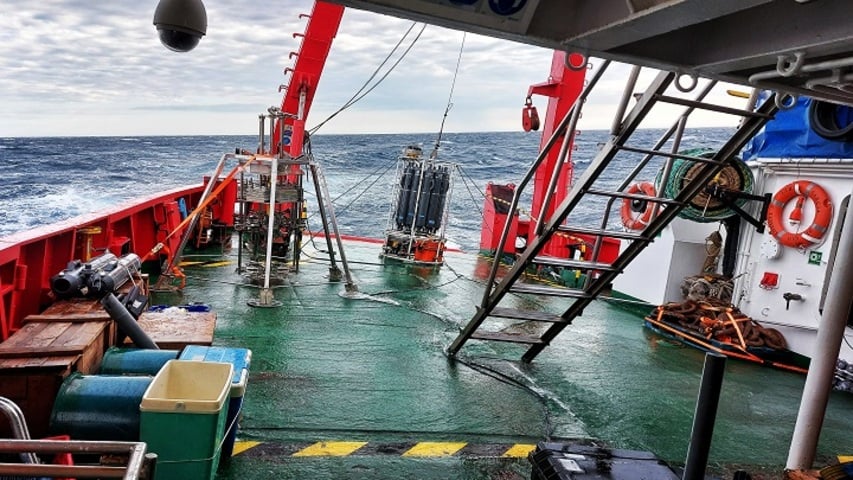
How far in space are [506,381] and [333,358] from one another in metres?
1.58

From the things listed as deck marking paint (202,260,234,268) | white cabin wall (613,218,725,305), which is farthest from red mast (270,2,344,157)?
white cabin wall (613,218,725,305)

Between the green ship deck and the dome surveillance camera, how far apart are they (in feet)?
7.59

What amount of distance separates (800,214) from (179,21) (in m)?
6.96

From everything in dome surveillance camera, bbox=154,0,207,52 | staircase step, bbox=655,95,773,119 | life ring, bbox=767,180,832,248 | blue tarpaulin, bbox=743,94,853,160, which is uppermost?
blue tarpaulin, bbox=743,94,853,160

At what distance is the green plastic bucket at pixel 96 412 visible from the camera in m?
2.94

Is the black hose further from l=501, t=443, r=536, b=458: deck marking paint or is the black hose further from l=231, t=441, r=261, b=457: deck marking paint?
l=231, t=441, r=261, b=457: deck marking paint

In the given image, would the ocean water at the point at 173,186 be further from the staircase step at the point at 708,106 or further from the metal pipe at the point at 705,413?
the metal pipe at the point at 705,413

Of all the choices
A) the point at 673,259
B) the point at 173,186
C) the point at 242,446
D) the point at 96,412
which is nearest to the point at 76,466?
the point at 96,412

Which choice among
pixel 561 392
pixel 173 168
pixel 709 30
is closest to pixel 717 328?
pixel 561 392

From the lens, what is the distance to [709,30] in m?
2.39

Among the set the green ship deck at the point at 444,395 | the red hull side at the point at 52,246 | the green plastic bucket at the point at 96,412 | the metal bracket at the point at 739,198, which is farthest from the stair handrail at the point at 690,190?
the red hull side at the point at 52,246

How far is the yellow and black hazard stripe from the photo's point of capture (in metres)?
3.54

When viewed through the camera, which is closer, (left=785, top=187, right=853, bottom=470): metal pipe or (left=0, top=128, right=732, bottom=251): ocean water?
(left=785, top=187, right=853, bottom=470): metal pipe

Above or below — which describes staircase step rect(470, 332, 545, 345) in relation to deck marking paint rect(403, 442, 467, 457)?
above
